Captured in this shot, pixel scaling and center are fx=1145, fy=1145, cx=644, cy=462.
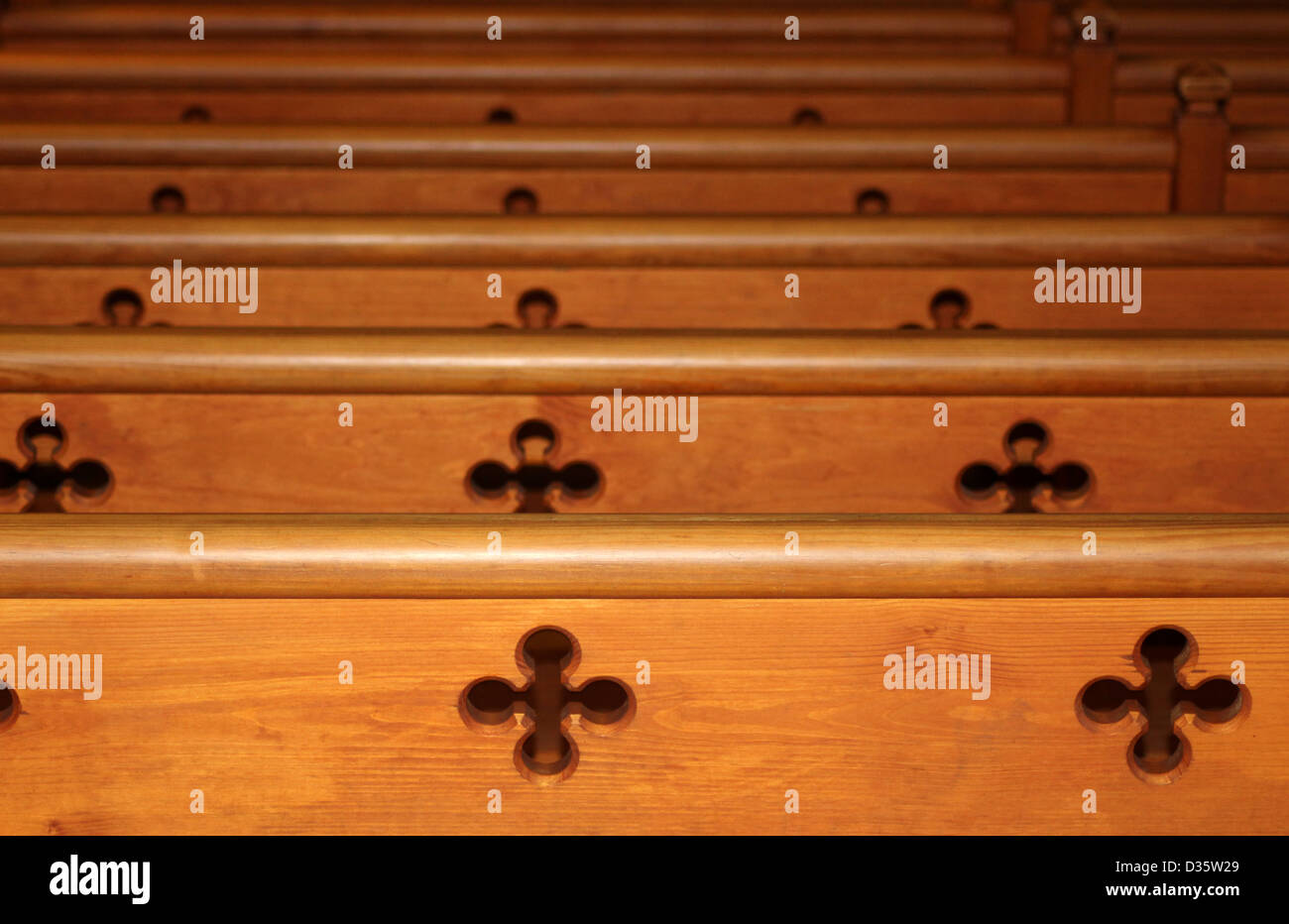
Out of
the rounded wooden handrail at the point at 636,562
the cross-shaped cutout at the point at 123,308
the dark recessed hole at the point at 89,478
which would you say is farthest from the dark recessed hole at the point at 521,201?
the rounded wooden handrail at the point at 636,562

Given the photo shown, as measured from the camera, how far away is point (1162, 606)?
33 centimetres

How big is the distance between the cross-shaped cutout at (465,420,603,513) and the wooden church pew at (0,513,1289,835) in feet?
0.40

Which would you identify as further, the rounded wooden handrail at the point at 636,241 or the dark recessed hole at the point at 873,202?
the dark recessed hole at the point at 873,202

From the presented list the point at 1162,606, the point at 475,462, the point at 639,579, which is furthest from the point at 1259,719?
the point at 475,462

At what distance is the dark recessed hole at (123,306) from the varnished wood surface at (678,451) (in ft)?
0.44

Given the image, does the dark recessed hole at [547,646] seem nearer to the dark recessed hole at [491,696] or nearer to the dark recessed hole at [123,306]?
the dark recessed hole at [491,696]

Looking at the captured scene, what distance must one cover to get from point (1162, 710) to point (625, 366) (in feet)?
0.76

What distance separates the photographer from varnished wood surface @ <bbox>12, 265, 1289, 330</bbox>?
1.87ft

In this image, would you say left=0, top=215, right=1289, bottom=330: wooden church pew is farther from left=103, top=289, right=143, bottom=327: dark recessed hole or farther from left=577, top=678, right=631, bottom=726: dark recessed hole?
left=577, top=678, right=631, bottom=726: dark recessed hole

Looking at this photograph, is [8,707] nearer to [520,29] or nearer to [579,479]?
[579,479]

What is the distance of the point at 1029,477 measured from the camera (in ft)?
1.53

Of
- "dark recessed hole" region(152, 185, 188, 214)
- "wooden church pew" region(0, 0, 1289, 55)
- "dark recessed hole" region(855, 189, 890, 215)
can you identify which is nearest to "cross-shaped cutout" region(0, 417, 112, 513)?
"dark recessed hole" region(152, 185, 188, 214)

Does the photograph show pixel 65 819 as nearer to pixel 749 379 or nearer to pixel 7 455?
pixel 7 455

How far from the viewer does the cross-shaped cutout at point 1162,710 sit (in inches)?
13.3
